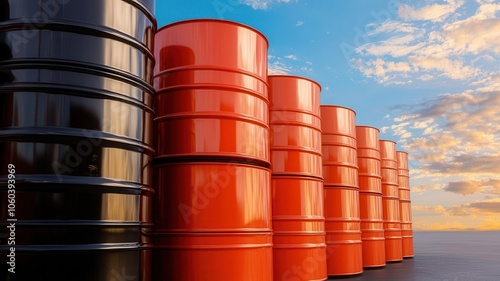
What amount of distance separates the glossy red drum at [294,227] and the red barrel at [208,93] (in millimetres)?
1920

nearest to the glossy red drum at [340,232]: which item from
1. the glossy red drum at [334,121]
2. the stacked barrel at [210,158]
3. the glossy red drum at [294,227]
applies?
the glossy red drum at [334,121]

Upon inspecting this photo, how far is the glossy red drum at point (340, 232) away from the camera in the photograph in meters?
10.1

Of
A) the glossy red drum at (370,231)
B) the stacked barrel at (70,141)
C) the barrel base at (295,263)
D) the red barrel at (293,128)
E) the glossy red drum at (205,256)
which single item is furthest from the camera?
the glossy red drum at (370,231)

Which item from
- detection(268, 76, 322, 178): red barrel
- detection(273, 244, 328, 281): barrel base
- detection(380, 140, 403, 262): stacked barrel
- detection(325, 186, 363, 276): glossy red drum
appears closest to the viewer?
detection(273, 244, 328, 281): barrel base

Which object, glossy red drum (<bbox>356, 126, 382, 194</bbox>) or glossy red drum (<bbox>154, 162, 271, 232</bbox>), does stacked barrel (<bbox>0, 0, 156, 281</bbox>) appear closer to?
glossy red drum (<bbox>154, 162, 271, 232</bbox>)

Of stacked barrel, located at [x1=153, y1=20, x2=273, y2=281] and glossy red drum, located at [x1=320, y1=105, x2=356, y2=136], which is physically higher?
glossy red drum, located at [x1=320, y1=105, x2=356, y2=136]

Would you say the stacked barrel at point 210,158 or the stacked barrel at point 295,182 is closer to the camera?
the stacked barrel at point 210,158

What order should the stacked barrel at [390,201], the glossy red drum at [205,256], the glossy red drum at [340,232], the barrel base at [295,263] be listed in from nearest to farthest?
1. the glossy red drum at [205,256]
2. the barrel base at [295,263]
3. the glossy red drum at [340,232]
4. the stacked barrel at [390,201]

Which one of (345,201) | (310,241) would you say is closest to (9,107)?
(310,241)

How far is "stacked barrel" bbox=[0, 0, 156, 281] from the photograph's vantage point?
3.95 meters

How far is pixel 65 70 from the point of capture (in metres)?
4.20

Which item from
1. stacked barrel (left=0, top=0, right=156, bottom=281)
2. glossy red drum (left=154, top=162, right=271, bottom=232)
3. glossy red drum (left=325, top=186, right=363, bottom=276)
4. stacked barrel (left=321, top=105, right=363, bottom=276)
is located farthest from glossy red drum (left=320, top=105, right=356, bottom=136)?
stacked barrel (left=0, top=0, right=156, bottom=281)

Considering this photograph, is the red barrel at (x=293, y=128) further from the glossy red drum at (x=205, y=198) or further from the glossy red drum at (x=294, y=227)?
the glossy red drum at (x=205, y=198)

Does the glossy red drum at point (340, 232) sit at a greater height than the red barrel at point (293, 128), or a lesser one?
lesser
